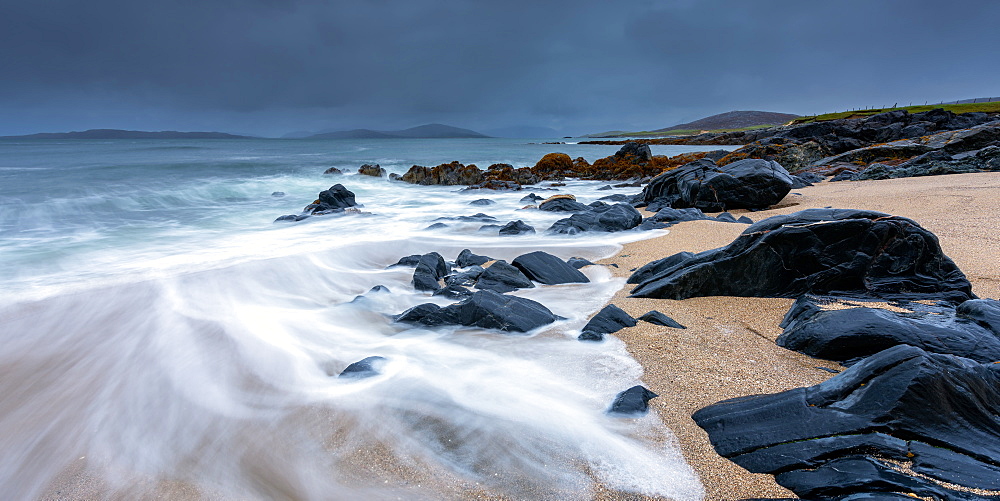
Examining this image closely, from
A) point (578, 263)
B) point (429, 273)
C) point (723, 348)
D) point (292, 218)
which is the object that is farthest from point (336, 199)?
point (723, 348)

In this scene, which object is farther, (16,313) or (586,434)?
(16,313)

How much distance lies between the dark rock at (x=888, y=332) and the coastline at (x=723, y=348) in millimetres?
111

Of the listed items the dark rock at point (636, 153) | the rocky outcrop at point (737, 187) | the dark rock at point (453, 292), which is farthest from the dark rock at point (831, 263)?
the dark rock at point (636, 153)

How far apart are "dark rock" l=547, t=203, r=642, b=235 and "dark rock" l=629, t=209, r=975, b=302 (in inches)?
163

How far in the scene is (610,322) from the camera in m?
3.64

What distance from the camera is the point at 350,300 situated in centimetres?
529

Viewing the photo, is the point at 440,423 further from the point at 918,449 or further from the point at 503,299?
the point at 918,449

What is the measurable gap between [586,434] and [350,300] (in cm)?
360

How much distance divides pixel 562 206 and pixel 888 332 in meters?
9.10

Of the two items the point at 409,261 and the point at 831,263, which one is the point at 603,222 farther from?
the point at 831,263

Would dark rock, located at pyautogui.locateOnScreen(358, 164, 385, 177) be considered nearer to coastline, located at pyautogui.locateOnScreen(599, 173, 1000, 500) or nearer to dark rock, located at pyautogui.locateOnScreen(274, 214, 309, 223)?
dark rock, located at pyautogui.locateOnScreen(274, 214, 309, 223)

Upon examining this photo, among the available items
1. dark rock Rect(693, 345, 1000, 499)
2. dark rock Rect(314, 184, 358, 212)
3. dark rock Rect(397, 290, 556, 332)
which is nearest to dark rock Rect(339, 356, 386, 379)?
dark rock Rect(397, 290, 556, 332)

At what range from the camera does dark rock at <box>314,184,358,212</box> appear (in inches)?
480

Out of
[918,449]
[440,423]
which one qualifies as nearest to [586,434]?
[440,423]
